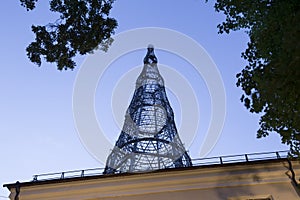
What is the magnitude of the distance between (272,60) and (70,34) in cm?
459

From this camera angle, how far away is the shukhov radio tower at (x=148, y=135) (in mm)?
19531

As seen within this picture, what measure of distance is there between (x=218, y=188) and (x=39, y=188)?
607cm

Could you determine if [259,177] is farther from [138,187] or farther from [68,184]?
[68,184]

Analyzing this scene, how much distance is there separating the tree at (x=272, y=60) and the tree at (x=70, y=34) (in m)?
2.81

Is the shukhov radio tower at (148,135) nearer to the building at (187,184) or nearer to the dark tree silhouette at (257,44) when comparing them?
the building at (187,184)

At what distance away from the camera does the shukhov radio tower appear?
19.5 m

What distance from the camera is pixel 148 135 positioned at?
21.6 m

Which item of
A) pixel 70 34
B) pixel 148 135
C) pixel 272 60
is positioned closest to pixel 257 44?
pixel 272 60

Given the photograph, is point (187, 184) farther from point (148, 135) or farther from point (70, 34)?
point (148, 135)

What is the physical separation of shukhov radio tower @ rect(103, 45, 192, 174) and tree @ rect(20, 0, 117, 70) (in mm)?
9485

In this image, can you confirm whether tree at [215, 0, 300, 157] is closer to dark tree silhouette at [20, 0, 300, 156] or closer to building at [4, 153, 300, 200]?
dark tree silhouette at [20, 0, 300, 156]

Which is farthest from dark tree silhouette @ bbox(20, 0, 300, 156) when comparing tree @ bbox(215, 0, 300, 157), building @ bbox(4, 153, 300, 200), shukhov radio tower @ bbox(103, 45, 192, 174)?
shukhov radio tower @ bbox(103, 45, 192, 174)

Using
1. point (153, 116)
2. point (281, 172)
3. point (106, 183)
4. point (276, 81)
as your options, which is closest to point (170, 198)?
point (106, 183)

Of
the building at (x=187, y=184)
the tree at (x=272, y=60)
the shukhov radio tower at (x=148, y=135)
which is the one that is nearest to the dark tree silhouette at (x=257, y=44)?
the tree at (x=272, y=60)
